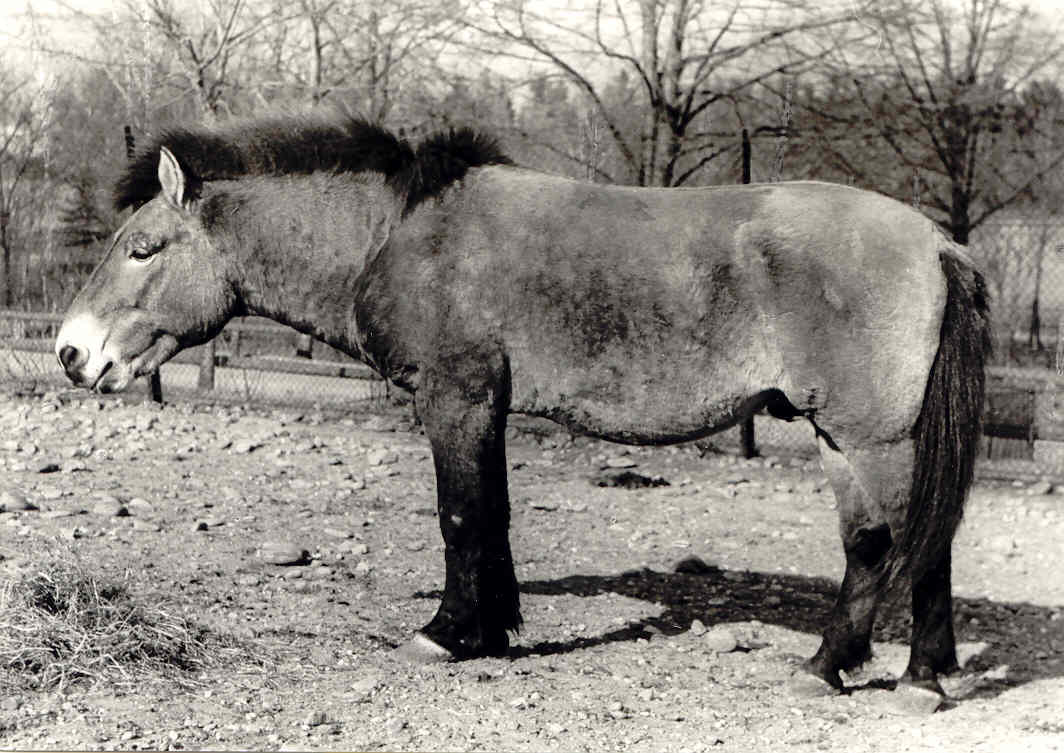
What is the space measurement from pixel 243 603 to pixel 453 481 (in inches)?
56.0

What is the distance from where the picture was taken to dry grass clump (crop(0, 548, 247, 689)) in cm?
388

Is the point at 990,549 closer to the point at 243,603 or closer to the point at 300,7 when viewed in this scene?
the point at 243,603

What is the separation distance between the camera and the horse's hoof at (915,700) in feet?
12.8

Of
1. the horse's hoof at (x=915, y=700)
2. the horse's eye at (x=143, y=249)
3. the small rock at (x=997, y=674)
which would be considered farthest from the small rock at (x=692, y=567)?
the horse's eye at (x=143, y=249)

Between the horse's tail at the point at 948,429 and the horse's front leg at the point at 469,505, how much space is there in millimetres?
1521

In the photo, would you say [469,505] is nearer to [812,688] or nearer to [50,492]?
[812,688]

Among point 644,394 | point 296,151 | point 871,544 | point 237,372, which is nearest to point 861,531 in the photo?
point 871,544

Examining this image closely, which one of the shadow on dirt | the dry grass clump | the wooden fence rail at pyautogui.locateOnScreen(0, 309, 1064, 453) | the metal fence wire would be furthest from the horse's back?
the metal fence wire

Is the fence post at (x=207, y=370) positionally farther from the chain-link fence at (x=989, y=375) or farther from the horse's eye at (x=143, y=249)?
the horse's eye at (x=143, y=249)

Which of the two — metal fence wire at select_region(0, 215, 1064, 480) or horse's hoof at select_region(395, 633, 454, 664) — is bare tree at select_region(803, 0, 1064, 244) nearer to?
metal fence wire at select_region(0, 215, 1064, 480)

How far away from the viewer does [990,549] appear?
259 inches

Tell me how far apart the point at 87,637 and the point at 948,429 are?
3217mm

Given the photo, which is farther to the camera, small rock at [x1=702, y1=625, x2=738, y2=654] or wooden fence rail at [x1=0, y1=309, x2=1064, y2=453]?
wooden fence rail at [x1=0, y1=309, x2=1064, y2=453]

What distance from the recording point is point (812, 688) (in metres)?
4.02
